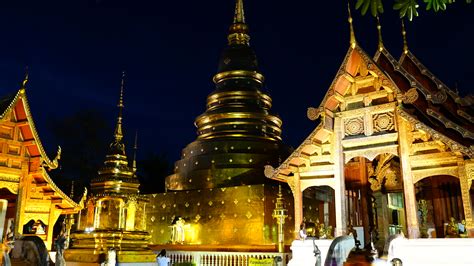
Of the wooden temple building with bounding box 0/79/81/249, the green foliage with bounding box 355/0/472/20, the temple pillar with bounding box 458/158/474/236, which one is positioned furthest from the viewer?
the wooden temple building with bounding box 0/79/81/249

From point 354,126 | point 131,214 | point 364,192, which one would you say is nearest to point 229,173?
point 131,214

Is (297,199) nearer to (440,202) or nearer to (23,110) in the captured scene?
(440,202)

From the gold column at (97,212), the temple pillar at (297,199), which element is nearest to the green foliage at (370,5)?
the temple pillar at (297,199)

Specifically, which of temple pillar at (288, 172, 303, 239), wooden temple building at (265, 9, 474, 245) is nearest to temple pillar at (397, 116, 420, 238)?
wooden temple building at (265, 9, 474, 245)

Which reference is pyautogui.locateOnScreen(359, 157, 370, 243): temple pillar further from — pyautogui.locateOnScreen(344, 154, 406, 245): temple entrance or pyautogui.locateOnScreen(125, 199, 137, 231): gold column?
pyautogui.locateOnScreen(125, 199, 137, 231): gold column

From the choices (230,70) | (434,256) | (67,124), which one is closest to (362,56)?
(434,256)

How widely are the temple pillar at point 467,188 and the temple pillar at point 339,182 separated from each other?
10.1ft

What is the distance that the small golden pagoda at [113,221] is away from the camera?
14555 mm

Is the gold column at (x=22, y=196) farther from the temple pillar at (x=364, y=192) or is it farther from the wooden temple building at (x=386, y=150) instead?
the temple pillar at (x=364, y=192)

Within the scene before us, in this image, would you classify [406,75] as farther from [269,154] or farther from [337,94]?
[269,154]

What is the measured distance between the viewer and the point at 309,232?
14.0m

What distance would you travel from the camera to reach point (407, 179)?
11320 millimetres

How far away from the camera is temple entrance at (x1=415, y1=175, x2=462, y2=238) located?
48.6ft

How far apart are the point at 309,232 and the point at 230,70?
42.0 feet
